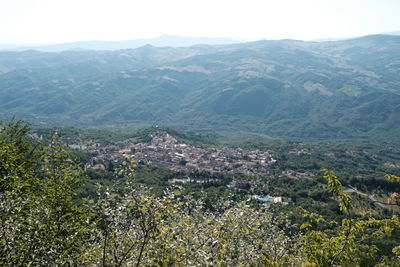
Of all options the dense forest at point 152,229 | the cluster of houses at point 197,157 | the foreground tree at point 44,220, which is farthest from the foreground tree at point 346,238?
the cluster of houses at point 197,157

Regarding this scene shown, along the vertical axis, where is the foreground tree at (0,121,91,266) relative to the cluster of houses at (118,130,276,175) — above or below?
above

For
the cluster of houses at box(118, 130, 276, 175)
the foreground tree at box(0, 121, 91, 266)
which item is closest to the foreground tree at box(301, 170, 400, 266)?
the foreground tree at box(0, 121, 91, 266)

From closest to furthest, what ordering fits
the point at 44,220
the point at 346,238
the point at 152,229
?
the point at 152,229 < the point at 346,238 < the point at 44,220

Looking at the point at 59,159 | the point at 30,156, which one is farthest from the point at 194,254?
the point at 30,156

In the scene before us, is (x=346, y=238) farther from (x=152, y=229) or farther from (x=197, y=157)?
(x=197, y=157)

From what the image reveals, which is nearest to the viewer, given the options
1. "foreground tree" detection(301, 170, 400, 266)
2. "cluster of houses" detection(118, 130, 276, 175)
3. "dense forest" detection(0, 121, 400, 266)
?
"dense forest" detection(0, 121, 400, 266)

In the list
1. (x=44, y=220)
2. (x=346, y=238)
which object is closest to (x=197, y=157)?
(x=44, y=220)

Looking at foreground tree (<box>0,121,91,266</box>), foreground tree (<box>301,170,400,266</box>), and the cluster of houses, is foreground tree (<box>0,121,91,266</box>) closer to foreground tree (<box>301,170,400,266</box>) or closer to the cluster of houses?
foreground tree (<box>301,170,400,266</box>)

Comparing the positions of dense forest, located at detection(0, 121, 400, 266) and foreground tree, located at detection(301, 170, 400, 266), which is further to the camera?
foreground tree, located at detection(301, 170, 400, 266)

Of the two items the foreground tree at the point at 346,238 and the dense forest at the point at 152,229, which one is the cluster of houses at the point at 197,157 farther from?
the foreground tree at the point at 346,238
